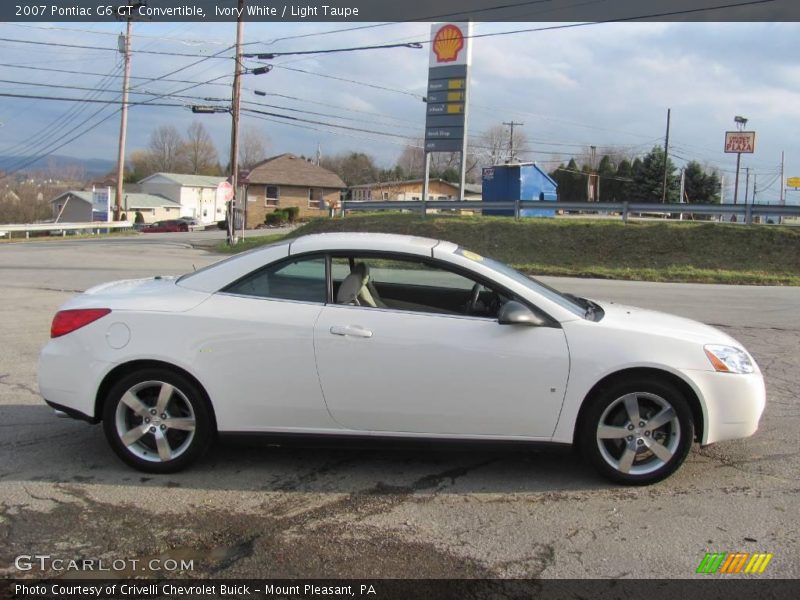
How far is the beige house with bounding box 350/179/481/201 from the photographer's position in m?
74.9

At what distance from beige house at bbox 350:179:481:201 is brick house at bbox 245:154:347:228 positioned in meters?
6.99

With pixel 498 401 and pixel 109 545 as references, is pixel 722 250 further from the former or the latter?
pixel 109 545

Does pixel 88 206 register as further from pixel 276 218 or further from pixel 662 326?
pixel 662 326

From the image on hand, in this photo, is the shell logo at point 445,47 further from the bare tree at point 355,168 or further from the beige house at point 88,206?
the bare tree at point 355,168

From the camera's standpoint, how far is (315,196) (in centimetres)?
6894

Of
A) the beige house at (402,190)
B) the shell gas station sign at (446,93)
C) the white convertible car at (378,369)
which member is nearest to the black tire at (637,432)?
the white convertible car at (378,369)

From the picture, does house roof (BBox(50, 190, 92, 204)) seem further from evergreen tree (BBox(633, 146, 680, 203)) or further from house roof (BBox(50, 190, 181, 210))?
evergreen tree (BBox(633, 146, 680, 203))

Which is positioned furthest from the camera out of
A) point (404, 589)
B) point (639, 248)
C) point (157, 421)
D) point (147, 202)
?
point (147, 202)

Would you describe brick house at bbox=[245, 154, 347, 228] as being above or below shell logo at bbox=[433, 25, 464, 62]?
below

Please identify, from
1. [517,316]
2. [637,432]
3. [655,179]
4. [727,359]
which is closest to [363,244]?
[517,316]

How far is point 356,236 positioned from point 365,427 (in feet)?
4.20

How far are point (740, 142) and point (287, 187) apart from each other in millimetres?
40552

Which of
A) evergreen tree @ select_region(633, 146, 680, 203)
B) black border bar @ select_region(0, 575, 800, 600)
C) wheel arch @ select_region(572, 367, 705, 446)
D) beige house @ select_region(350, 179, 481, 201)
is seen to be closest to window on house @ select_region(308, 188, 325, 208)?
beige house @ select_region(350, 179, 481, 201)
